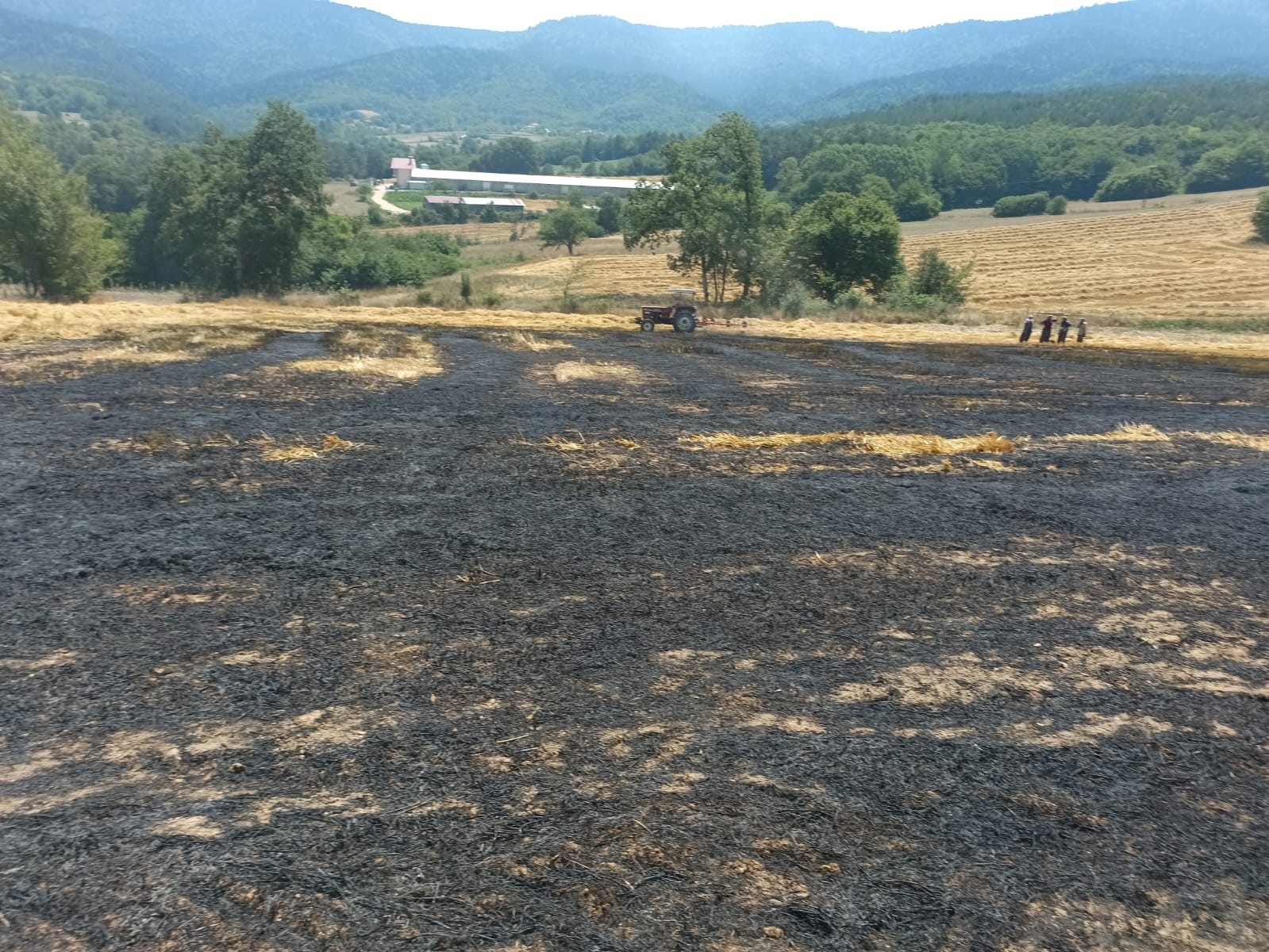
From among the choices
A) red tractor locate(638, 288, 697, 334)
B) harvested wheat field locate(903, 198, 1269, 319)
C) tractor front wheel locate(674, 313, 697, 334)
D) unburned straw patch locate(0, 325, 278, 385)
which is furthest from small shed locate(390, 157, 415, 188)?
unburned straw patch locate(0, 325, 278, 385)

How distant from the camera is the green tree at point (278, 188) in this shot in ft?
118

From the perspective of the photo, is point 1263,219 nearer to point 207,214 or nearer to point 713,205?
point 713,205

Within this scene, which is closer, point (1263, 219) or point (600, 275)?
point (1263, 219)

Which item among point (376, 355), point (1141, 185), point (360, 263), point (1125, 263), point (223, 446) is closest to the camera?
point (223, 446)

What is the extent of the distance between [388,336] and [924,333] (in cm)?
1749

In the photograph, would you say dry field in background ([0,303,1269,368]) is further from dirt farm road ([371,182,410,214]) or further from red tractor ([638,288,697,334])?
dirt farm road ([371,182,410,214])

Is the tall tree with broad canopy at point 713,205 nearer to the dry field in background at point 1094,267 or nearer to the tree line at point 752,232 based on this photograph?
the tree line at point 752,232

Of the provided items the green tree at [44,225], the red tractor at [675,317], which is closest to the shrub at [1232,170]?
the red tractor at [675,317]

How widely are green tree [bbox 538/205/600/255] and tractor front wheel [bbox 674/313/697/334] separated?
5094 cm

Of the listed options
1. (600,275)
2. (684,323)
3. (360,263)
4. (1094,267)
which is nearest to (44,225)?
(684,323)

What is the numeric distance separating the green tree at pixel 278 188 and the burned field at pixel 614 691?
2519 centimetres

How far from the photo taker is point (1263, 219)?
191 ft

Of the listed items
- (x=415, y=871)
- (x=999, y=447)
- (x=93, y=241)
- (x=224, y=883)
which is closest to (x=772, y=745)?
(x=415, y=871)

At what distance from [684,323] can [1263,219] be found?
51.9m
